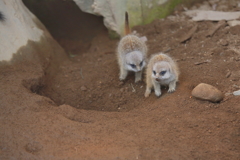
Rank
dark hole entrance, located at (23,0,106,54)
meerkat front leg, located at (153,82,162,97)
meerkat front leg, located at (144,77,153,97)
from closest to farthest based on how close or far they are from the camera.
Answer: meerkat front leg, located at (153,82,162,97)
meerkat front leg, located at (144,77,153,97)
dark hole entrance, located at (23,0,106,54)

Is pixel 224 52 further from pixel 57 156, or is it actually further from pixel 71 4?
pixel 71 4

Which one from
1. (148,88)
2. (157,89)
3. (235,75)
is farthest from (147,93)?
(235,75)

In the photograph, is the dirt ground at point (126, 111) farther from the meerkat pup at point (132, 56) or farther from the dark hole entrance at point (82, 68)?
the meerkat pup at point (132, 56)

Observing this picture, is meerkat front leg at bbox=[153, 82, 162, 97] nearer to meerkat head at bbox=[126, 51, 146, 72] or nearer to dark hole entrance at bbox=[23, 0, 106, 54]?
meerkat head at bbox=[126, 51, 146, 72]

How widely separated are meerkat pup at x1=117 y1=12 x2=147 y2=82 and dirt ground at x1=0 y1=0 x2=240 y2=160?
0.68 ft

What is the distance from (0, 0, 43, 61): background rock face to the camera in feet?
11.3

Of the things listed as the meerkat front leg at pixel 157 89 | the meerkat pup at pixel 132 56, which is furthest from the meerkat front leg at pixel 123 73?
the meerkat front leg at pixel 157 89

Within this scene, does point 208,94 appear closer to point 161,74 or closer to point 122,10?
point 161,74

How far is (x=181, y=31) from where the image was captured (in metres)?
4.57

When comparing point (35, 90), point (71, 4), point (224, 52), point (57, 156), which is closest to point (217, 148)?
point (57, 156)

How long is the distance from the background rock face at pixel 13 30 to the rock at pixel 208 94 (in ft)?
8.83

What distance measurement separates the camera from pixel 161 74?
306cm

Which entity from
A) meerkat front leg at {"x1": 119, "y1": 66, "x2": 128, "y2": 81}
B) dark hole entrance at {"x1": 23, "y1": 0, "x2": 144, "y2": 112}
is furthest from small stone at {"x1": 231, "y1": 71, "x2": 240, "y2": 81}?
meerkat front leg at {"x1": 119, "y1": 66, "x2": 128, "y2": 81}

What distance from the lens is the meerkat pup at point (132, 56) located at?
144 inches
